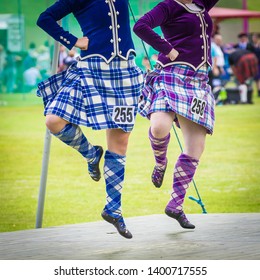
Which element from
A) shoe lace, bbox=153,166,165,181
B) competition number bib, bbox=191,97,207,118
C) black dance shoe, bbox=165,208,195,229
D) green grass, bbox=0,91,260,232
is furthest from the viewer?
green grass, bbox=0,91,260,232

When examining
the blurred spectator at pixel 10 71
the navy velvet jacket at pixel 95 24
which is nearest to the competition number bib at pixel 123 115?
the navy velvet jacket at pixel 95 24

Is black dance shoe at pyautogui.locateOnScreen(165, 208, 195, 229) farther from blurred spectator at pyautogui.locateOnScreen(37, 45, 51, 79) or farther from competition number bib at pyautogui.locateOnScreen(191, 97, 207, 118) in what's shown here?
blurred spectator at pyautogui.locateOnScreen(37, 45, 51, 79)

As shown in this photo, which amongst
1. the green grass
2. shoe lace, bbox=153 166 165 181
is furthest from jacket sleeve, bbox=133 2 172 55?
the green grass

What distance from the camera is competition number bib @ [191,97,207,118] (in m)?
5.15

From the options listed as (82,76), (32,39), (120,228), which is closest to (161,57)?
(82,76)

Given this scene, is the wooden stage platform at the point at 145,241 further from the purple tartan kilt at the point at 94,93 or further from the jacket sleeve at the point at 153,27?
the jacket sleeve at the point at 153,27

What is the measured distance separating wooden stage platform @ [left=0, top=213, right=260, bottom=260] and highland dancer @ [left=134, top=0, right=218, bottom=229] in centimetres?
21

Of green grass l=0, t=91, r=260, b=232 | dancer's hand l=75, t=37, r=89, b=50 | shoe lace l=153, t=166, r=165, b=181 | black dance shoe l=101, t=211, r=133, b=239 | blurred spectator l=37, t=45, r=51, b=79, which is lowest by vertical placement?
green grass l=0, t=91, r=260, b=232

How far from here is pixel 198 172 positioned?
891 cm

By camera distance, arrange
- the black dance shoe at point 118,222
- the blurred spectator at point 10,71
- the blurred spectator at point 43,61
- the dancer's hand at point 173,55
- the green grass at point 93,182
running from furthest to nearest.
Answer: the blurred spectator at point 10,71, the blurred spectator at point 43,61, the green grass at point 93,182, the dancer's hand at point 173,55, the black dance shoe at point 118,222

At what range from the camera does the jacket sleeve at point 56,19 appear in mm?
4758

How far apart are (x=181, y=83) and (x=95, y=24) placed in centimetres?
63

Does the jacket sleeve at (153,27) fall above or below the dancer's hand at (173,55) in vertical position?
above
